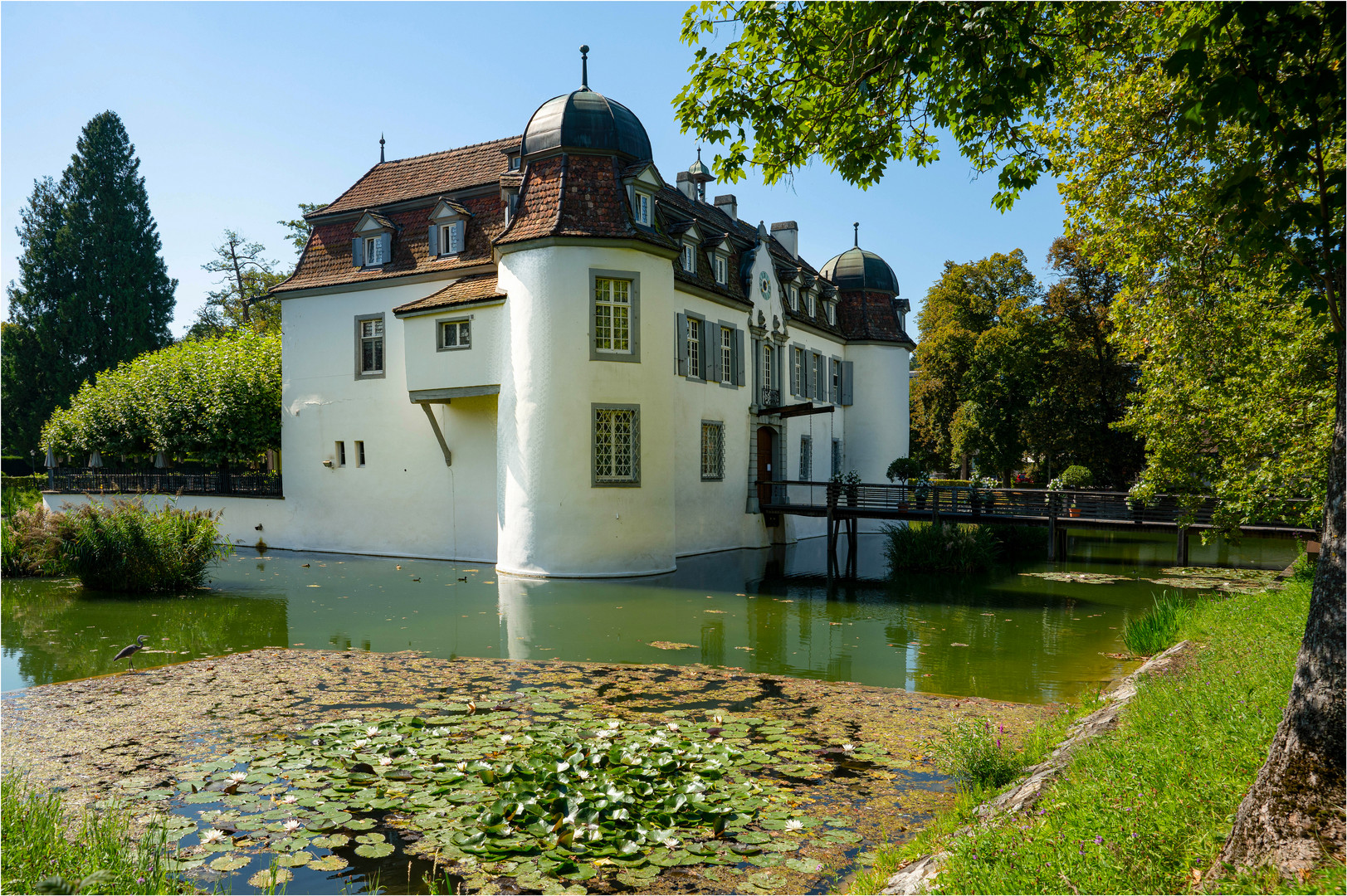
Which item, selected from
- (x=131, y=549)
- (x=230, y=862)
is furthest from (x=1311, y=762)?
(x=131, y=549)

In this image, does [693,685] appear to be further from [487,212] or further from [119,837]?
[487,212]

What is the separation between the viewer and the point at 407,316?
2103 cm

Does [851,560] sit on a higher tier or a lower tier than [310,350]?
lower

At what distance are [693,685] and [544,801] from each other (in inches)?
162

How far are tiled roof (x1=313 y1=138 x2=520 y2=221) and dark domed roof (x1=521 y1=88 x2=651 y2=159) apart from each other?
3.10m

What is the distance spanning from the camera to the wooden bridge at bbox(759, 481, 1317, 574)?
63.5 feet

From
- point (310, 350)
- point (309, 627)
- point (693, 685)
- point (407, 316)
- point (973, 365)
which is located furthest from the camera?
point (973, 365)

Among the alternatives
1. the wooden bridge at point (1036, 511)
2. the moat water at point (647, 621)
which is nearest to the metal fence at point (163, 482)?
the moat water at point (647, 621)

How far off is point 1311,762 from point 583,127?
1820cm

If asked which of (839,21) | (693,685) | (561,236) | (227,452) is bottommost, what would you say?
(693,685)

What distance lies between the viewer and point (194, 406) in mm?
25516

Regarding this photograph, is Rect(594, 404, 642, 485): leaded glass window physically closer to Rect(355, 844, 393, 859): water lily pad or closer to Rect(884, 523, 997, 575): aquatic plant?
Rect(884, 523, 997, 575): aquatic plant

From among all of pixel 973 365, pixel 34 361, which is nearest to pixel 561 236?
pixel 973 365

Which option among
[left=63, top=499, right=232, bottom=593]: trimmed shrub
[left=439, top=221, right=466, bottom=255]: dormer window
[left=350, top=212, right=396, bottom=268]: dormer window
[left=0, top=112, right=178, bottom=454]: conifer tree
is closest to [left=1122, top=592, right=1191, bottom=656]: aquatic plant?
[left=63, top=499, right=232, bottom=593]: trimmed shrub
